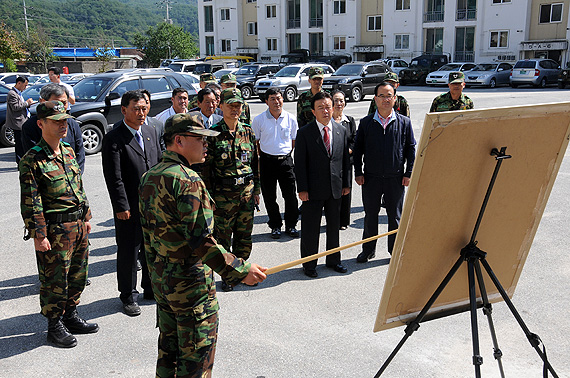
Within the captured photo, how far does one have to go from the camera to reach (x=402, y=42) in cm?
4684

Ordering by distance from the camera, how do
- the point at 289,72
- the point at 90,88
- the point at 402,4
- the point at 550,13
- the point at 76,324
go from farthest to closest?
the point at 402,4 < the point at 550,13 < the point at 289,72 < the point at 90,88 < the point at 76,324

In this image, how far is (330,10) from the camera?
50.2 meters

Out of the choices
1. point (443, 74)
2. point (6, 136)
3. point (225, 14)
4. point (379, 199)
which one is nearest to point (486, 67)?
point (443, 74)

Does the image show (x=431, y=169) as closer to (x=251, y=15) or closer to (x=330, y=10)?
(x=330, y=10)

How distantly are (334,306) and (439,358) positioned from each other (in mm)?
1245

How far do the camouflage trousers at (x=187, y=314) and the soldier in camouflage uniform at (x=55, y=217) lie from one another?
1507 mm

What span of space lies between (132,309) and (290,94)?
2114cm

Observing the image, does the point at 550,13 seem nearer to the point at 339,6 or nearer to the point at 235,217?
the point at 339,6

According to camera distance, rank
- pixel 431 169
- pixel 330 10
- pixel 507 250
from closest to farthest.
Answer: pixel 431 169 → pixel 507 250 → pixel 330 10

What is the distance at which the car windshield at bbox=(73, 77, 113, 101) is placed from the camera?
13778 millimetres

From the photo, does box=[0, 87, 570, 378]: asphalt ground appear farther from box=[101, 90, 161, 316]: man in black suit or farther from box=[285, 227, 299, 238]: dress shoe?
box=[285, 227, 299, 238]: dress shoe

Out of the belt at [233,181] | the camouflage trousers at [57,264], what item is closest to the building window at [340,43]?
the belt at [233,181]

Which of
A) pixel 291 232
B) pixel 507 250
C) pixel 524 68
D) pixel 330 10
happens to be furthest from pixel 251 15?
pixel 507 250

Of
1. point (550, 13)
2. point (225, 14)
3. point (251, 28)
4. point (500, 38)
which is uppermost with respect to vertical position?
point (225, 14)
